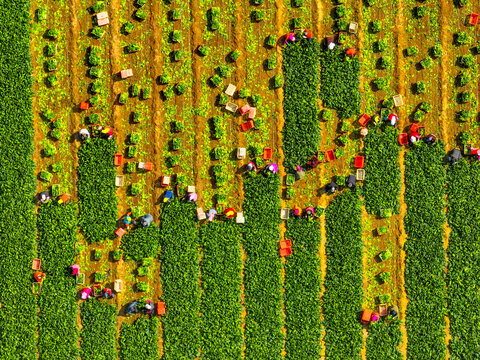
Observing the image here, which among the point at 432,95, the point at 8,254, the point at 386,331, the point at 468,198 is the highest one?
the point at 432,95

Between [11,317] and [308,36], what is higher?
[308,36]

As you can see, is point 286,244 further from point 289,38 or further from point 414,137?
point 289,38

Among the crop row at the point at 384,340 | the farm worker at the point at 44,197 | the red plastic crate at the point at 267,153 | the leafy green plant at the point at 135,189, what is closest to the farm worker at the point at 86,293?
the farm worker at the point at 44,197

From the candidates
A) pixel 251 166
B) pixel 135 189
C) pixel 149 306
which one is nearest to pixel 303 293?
pixel 251 166

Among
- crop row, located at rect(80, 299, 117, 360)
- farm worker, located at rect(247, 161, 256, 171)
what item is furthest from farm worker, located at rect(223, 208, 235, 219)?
crop row, located at rect(80, 299, 117, 360)

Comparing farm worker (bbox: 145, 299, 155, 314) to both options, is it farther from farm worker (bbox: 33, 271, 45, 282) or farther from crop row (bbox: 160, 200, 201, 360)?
farm worker (bbox: 33, 271, 45, 282)

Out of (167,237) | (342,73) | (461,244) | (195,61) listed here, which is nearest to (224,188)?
(167,237)

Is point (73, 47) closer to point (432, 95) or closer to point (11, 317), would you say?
point (11, 317)
